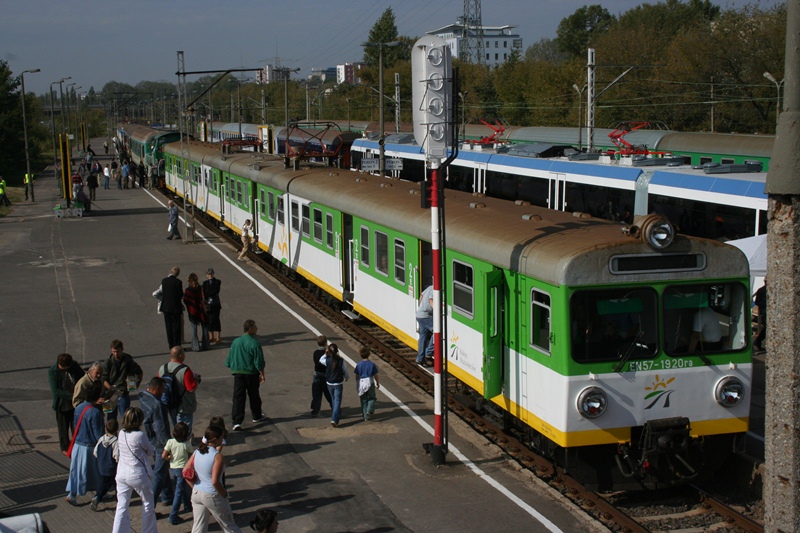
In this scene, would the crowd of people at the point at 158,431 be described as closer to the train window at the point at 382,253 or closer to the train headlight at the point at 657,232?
the train window at the point at 382,253

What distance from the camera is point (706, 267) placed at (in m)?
9.26

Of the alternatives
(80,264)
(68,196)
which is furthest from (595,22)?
(80,264)

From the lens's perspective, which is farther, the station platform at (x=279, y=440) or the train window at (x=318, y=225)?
the train window at (x=318, y=225)

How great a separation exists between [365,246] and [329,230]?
2550 millimetres

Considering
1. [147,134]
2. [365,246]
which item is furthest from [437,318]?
[147,134]

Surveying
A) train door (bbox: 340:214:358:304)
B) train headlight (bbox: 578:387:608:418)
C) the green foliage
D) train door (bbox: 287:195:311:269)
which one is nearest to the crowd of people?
train headlight (bbox: 578:387:608:418)

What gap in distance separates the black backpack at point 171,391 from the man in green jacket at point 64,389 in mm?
1139

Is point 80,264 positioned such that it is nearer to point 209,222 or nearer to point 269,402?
point 209,222

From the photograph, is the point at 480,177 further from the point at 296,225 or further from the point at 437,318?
the point at 437,318

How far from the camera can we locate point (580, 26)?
420 ft

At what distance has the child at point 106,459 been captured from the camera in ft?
29.3

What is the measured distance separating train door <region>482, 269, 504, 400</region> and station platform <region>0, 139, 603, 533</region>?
995 millimetres

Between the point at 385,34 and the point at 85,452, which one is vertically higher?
the point at 385,34

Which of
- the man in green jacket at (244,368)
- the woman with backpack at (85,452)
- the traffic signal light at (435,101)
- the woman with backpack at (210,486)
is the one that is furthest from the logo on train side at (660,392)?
the woman with backpack at (85,452)
